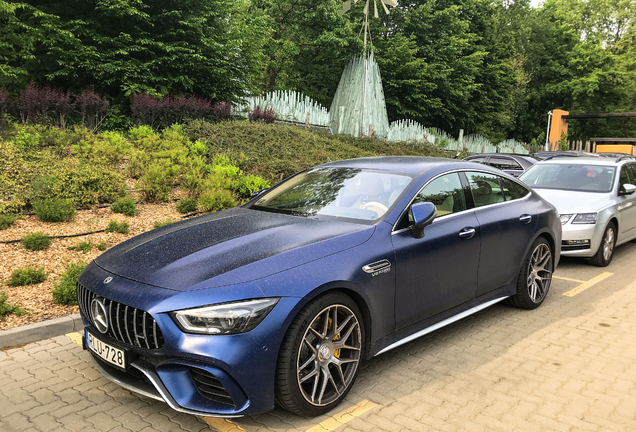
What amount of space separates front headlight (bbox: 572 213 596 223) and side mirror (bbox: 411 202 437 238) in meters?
4.74

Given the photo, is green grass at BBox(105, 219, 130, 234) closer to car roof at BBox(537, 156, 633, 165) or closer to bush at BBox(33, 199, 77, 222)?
bush at BBox(33, 199, 77, 222)

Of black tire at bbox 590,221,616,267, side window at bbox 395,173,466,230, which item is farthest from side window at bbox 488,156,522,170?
side window at bbox 395,173,466,230

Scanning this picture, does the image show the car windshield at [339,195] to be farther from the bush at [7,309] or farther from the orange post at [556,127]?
the orange post at [556,127]

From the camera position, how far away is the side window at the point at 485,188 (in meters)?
4.71

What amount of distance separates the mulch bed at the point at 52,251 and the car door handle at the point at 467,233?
12.2ft

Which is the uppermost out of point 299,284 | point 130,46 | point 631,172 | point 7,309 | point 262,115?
point 130,46

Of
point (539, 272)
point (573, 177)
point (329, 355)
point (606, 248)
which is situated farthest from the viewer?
point (573, 177)

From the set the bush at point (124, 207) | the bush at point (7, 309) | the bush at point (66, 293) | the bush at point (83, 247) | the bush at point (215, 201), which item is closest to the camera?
the bush at point (7, 309)

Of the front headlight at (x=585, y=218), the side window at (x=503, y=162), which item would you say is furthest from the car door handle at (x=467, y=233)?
the side window at (x=503, y=162)

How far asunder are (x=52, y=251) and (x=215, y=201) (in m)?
2.75

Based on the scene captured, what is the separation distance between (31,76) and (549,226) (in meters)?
15.3

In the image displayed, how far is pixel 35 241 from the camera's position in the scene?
609 centimetres

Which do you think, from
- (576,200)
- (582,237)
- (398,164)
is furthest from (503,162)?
(398,164)

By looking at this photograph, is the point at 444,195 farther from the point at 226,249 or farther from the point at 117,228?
the point at 117,228
